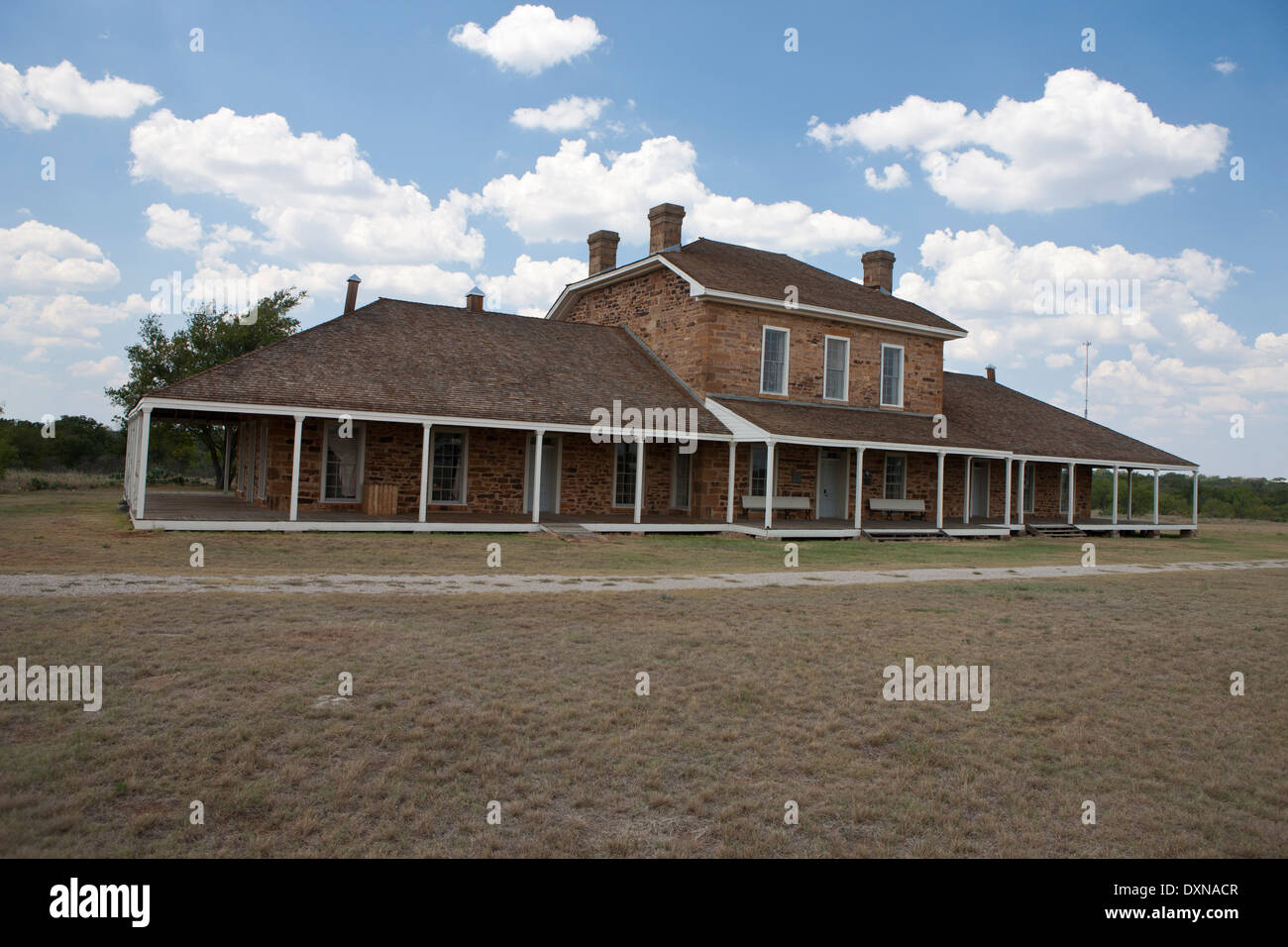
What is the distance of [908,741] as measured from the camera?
5727 millimetres

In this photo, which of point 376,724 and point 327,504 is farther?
point 327,504

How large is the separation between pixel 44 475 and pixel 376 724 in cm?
4067

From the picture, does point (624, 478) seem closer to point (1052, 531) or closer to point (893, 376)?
point (893, 376)

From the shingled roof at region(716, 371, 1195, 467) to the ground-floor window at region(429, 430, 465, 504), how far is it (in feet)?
21.1

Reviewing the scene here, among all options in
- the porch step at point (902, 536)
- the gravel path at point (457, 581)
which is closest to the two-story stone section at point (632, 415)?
the porch step at point (902, 536)

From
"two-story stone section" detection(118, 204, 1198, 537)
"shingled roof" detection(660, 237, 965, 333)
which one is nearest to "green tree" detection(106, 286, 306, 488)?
"two-story stone section" detection(118, 204, 1198, 537)

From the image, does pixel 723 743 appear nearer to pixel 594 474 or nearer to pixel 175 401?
pixel 175 401

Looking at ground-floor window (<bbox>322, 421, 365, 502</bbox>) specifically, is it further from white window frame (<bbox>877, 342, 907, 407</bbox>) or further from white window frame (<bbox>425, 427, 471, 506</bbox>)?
white window frame (<bbox>877, 342, 907, 407</bbox>)

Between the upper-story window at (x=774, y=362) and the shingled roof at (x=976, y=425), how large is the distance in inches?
20.8

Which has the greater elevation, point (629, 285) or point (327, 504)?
point (629, 285)

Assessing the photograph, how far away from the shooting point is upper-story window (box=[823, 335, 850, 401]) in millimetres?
24266

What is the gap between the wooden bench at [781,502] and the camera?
22.2m
